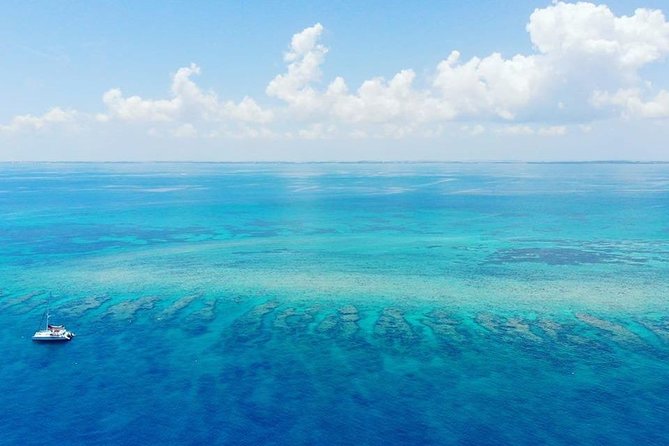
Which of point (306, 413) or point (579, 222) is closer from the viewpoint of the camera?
point (306, 413)

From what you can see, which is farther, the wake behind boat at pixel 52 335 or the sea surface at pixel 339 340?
the wake behind boat at pixel 52 335

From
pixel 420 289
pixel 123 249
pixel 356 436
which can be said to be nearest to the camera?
pixel 356 436

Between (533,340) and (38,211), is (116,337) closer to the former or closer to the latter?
(533,340)

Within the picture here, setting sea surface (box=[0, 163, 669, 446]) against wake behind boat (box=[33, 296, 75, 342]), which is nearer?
sea surface (box=[0, 163, 669, 446])

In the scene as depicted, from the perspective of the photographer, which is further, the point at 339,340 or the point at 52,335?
the point at 339,340

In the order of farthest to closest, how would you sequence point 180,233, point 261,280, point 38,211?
point 38,211
point 180,233
point 261,280

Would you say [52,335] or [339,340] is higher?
[52,335]

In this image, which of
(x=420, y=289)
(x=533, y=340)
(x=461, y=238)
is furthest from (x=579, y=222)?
(x=533, y=340)
